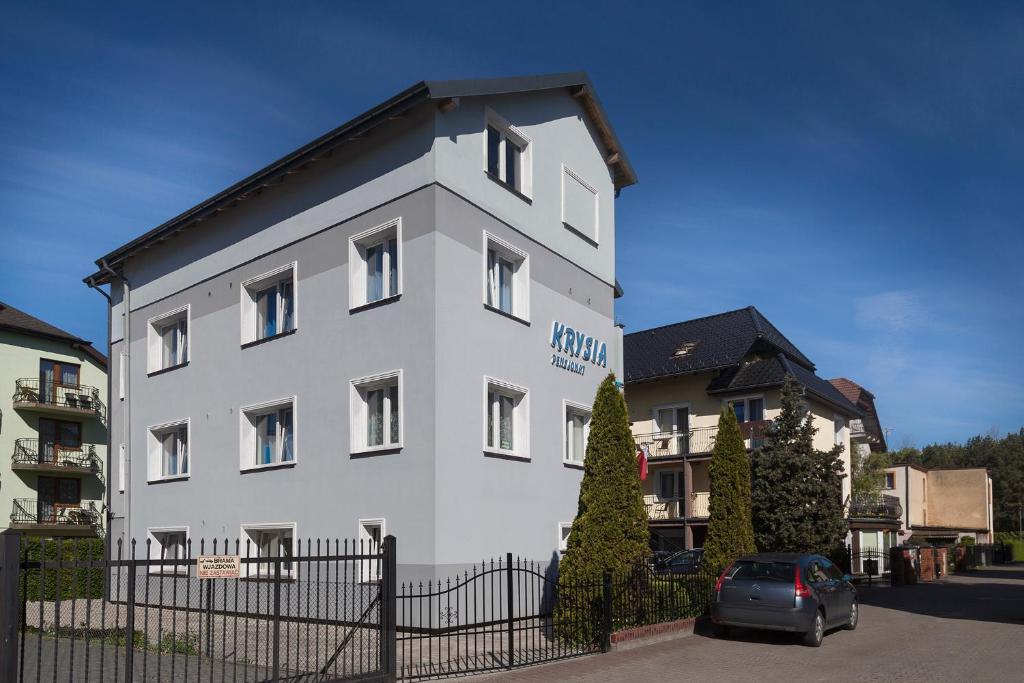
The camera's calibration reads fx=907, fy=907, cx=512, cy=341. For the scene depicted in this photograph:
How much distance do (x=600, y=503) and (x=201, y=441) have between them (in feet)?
34.5

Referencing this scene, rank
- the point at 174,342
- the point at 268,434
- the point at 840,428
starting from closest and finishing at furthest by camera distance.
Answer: the point at 268,434, the point at 174,342, the point at 840,428

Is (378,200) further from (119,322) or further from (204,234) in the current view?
(119,322)

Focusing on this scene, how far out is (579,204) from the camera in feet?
71.9

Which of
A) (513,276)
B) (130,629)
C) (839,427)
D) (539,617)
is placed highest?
(513,276)

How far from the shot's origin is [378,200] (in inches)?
699

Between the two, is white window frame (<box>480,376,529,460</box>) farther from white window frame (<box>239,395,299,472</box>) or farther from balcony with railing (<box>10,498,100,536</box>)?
balcony with railing (<box>10,498,100,536</box>)

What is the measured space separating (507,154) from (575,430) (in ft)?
21.2

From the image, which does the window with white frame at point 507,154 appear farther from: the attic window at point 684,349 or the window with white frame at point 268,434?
the attic window at point 684,349

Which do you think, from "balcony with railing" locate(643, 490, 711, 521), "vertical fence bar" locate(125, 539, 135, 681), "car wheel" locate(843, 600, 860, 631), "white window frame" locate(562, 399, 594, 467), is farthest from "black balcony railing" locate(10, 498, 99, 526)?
"vertical fence bar" locate(125, 539, 135, 681)

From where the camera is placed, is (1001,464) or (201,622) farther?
(1001,464)

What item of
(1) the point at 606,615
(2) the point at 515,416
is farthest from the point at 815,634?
(2) the point at 515,416

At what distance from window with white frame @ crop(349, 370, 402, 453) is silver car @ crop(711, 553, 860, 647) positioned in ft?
21.2

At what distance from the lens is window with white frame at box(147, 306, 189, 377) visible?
2320 cm

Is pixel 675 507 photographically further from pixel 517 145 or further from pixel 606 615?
pixel 606 615
